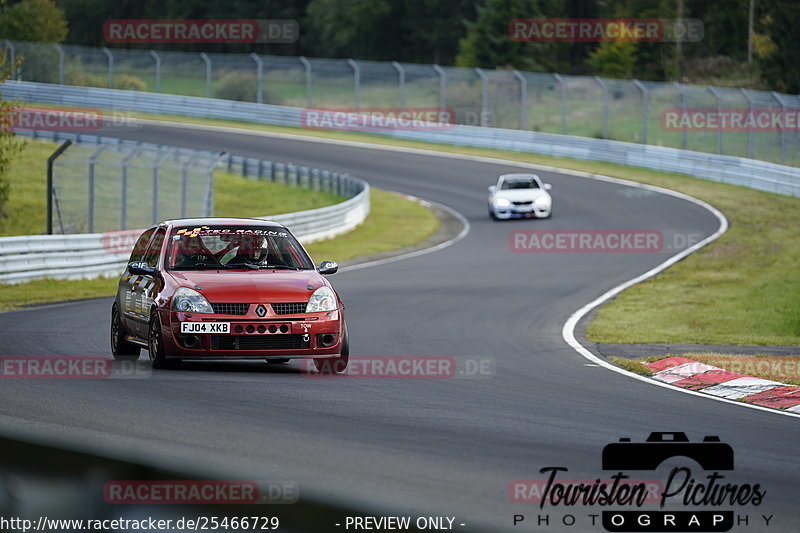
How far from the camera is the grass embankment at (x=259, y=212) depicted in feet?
73.2

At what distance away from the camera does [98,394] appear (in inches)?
384

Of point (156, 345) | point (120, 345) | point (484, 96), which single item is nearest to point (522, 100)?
point (484, 96)

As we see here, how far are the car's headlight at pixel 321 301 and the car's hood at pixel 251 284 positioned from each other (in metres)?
0.05

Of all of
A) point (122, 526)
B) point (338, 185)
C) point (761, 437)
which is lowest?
point (338, 185)

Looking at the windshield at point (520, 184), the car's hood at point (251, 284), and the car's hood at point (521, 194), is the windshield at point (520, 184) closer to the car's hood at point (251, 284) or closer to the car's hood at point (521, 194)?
the car's hood at point (521, 194)

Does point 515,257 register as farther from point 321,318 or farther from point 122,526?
point 122,526

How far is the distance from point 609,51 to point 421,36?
84.1 feet

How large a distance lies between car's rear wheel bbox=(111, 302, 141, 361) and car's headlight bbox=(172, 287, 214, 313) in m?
1.57

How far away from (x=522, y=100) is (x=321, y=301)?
41238mm

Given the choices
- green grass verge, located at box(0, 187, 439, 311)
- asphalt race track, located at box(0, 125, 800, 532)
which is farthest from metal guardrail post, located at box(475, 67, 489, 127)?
asphalt race track, located at box(0, 125, 800, 532)

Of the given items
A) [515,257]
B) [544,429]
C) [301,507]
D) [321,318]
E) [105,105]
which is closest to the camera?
[301,507]

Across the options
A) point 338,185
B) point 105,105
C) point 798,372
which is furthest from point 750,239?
point 105,105

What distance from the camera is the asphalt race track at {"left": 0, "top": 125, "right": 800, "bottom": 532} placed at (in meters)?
6.71

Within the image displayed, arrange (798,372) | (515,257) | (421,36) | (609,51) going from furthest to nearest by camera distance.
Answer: (421,36) < (609,51) < (515,257) < (798,372)
